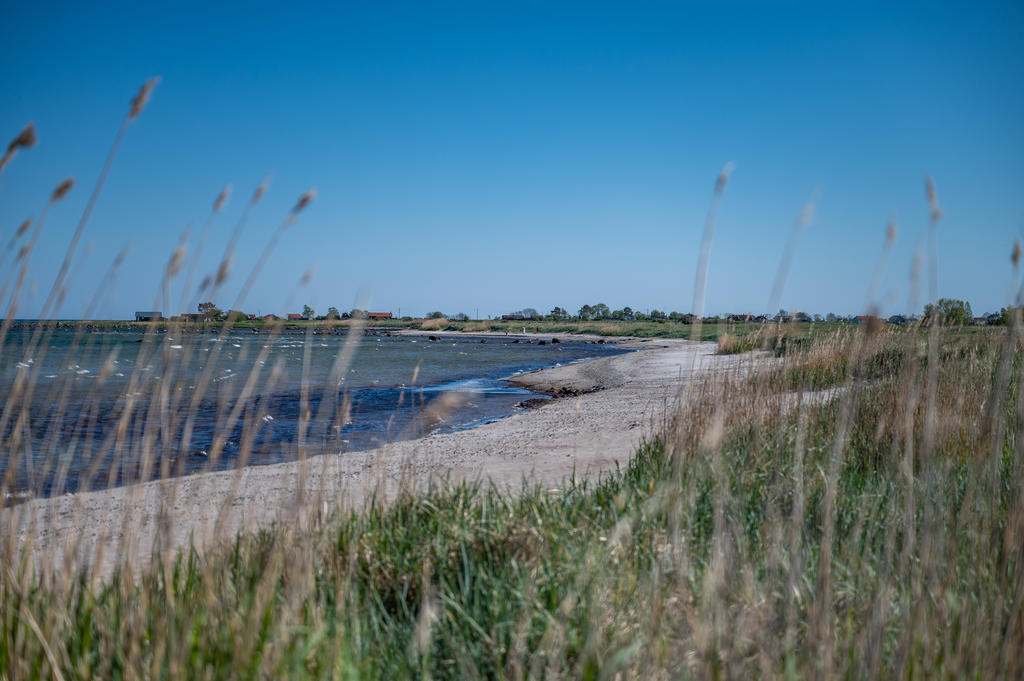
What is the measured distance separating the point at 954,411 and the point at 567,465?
10.7 feet

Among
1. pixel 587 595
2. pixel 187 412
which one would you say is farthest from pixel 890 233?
pixel 187 412

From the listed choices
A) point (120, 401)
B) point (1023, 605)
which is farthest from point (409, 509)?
point (120, 401)

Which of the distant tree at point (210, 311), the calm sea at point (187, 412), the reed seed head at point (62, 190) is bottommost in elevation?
the calm sea at point (187, 412)

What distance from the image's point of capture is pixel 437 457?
731cm

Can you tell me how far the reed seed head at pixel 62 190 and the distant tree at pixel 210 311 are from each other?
1.77 ft

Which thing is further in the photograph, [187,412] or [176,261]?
[187,412]

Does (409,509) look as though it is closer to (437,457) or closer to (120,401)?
(437,457)

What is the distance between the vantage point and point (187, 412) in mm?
9141

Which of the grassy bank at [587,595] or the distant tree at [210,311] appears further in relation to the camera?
the distant tree at [210,311]

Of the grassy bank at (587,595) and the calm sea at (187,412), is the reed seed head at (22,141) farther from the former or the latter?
the grassy bank at (587,595)

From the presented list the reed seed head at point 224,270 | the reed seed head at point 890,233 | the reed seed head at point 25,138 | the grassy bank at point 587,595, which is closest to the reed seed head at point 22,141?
the reed seed head at point 25,138

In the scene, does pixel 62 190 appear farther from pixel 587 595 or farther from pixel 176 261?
pixel 587 595

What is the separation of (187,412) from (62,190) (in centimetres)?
800

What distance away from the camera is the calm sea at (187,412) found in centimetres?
232
